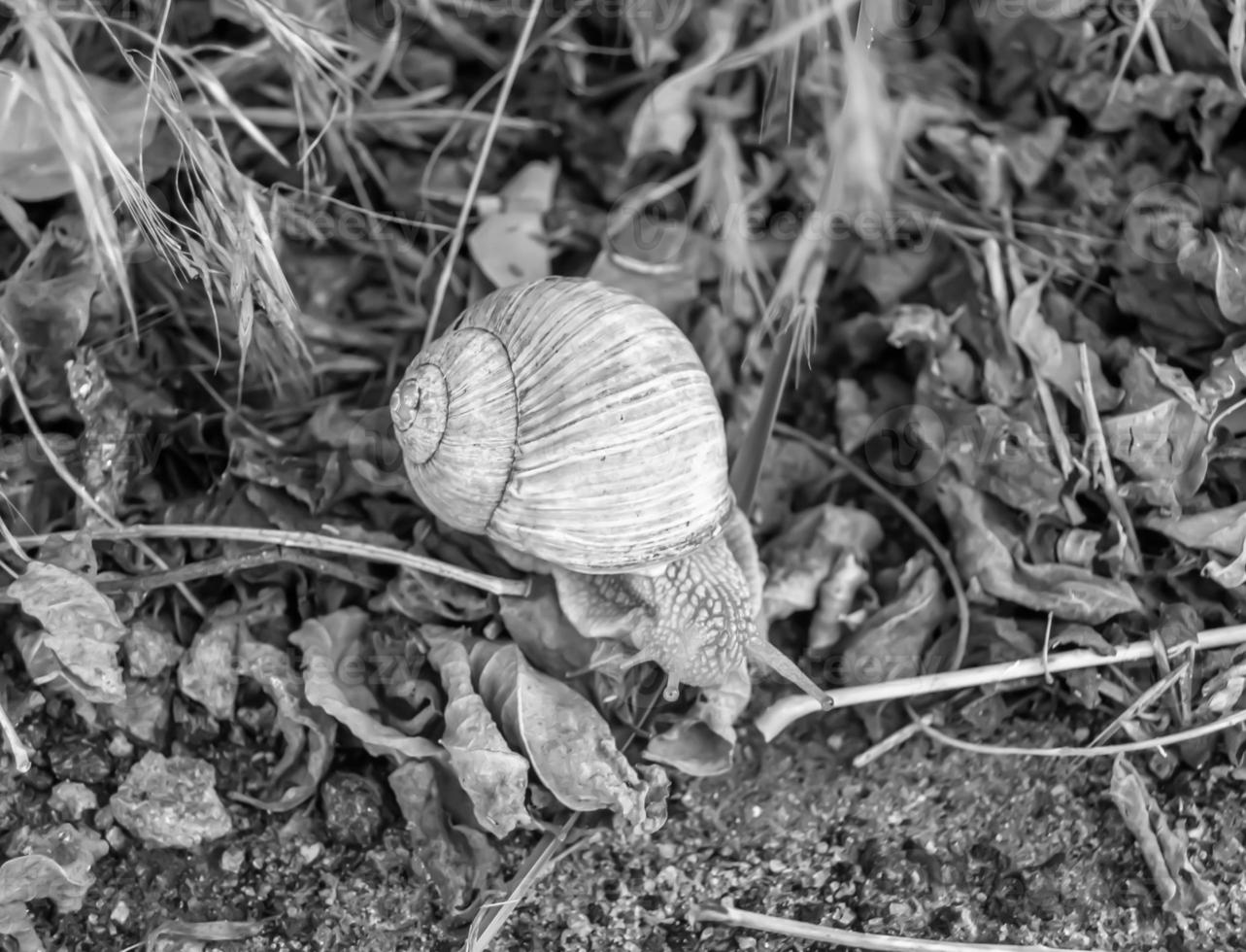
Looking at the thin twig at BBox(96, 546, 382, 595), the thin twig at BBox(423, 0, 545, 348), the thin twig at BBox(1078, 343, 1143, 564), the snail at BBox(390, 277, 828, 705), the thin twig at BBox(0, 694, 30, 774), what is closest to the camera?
the thin twig at BBox(0, 694, 30, 774)

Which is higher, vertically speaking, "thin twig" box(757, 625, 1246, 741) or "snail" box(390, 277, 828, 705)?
"snail" box(390, 277, 828, 705)

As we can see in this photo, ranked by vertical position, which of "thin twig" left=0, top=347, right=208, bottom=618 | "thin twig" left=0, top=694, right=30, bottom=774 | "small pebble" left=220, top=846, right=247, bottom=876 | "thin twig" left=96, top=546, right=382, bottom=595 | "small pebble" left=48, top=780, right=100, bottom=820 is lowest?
"small pebble" left=220, top=846, right=247, bottom=876

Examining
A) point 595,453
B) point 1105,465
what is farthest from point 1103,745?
point 595,453

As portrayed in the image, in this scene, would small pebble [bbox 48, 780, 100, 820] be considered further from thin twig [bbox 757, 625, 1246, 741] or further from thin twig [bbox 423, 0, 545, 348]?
thin twig [bbox 757, 625, 1246, 741]

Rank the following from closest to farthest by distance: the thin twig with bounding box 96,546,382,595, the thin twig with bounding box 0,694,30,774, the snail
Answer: the thin twig with bounding box 0,694,30,774, the snail, the thin twig with bounding box 96,546,382,595

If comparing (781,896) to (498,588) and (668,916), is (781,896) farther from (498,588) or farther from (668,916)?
(498,588)

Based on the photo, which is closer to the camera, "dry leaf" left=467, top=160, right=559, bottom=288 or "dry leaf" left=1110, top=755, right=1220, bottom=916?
"dry leaf" left=1110, top=755, right=1220, bottom=916

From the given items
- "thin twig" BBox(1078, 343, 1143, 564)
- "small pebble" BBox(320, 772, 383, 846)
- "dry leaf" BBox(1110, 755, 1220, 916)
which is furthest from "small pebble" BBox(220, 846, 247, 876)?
"thin twig" BBox(1078, 343, 1143, 564)
